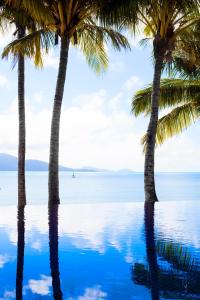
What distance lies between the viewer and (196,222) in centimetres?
1108

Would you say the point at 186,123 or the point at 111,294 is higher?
the point at 186,123

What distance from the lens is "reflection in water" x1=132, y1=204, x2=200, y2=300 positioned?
17.1ft

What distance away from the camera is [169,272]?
20.1 ft

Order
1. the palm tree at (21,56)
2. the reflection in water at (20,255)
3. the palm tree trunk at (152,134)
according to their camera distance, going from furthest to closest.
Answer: the palm tree trunk at (152,134) < the palm tree at (21,56) < the reflection in water at (20,255)

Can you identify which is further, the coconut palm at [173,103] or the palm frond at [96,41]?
the coconut palm at [173,103]

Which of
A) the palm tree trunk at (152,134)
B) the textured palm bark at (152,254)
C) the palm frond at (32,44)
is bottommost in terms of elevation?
the textured palm bark at (152,254)

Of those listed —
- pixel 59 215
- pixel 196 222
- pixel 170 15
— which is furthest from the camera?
pixel 170 15

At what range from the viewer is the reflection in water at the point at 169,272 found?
521 cm

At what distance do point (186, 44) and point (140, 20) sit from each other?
231 centimetres

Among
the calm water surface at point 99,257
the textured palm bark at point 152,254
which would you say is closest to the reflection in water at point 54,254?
the calm water surface at point 99,257

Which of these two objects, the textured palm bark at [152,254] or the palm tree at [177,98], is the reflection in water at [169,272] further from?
the palm tree at [177,98]

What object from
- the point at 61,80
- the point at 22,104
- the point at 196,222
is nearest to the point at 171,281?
the point at 196,222

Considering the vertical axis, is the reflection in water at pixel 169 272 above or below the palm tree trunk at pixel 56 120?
below

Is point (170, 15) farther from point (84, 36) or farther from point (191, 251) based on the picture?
point (191, 251)
